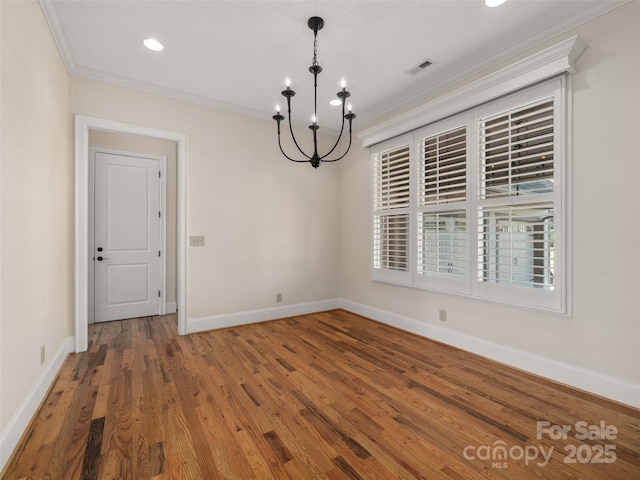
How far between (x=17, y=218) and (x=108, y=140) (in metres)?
3.03

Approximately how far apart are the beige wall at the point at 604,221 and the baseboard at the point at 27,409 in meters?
3.62

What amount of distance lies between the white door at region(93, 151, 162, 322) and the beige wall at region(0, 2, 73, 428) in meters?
1.44

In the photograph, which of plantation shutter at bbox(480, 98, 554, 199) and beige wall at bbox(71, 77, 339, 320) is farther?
beige wall at bbox(71, 77, 339, 320)

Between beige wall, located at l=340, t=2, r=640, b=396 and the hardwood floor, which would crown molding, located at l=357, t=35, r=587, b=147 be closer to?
beige wall, located at l=340, t=2, r=640, b=396

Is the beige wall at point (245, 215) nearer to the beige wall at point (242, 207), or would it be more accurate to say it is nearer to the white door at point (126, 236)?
the beige wall at point (242, 207)

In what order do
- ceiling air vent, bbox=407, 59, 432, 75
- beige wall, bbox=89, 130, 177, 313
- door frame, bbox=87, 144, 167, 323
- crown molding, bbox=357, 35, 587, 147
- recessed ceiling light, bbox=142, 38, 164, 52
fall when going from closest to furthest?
crown molding, bbox=357, 35, 587, 147 < recessed ceiling light, bbox=142, 38, 164, 52 < ceiling air vent, bbox=407, 59, 432, 75 < door frame, bbox=87, 144, 167, 323 < beige wall, bbox=89, 130, 177, 313

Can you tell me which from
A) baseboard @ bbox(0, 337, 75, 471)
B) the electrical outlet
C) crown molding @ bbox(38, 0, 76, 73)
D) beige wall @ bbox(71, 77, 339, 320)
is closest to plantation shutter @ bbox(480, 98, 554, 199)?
beige wall @ bbox(71, 77, 339, 320)

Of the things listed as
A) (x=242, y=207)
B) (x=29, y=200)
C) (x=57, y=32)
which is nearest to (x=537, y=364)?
(x=242, y=207)

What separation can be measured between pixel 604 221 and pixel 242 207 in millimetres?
3704

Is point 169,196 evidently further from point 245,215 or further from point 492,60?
point 492,60

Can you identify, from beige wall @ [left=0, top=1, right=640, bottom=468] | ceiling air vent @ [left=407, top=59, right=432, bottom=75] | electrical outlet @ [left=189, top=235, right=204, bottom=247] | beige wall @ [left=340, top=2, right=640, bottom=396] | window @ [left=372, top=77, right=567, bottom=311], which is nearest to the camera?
beige wall @ [left=0, top=1, right=640, bottom=468]

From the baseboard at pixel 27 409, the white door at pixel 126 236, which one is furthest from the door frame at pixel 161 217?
the baseboard at pixel 27 409

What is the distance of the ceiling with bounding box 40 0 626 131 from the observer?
2346mm

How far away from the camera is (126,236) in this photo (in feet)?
14.8
